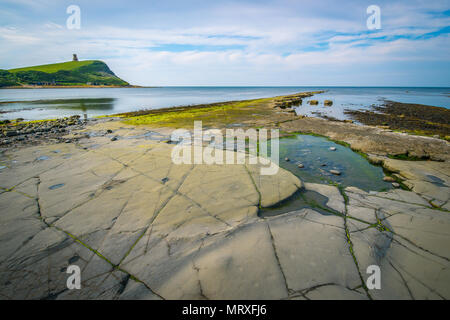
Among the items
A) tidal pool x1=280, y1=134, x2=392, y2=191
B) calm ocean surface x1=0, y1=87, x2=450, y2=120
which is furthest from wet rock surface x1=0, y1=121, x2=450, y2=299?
calm ocean surface x1=0, y1=87, x2=450, y2=120

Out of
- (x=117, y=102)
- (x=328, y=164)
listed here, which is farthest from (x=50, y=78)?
(x=328, y=164)

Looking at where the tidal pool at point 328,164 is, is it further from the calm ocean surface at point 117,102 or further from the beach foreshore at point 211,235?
the calm ocean surface at point 117,102

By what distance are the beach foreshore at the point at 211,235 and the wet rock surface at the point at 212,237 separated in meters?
0.02

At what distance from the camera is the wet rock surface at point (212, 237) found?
269 cm

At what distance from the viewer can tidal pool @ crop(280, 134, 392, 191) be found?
20.6 feet

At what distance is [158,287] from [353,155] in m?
9.52

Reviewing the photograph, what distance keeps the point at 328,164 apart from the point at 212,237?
20.7 feet

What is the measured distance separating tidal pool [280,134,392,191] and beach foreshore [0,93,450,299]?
61 cm

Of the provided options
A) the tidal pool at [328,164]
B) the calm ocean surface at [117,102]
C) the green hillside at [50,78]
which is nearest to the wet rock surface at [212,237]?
the tidal pool at [328,164]

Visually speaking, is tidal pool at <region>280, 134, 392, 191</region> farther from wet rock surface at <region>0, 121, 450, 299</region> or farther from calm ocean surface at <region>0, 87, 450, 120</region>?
calm ocean surface at <region>0, 87, 450, 120</region>
